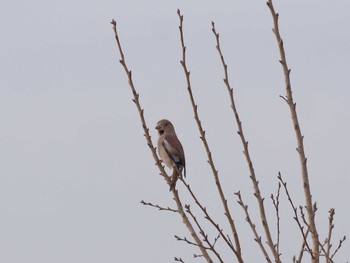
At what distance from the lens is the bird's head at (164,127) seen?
9.35 meters

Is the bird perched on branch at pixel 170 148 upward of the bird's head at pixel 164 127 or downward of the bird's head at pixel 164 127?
downward

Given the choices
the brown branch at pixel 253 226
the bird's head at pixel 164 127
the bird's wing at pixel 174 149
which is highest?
the bird's head at pixel 164 127

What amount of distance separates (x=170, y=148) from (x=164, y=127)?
0.56m

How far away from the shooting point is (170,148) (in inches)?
351

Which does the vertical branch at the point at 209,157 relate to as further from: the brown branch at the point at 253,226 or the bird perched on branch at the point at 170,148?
the bird perched on branch at the point at 170,148

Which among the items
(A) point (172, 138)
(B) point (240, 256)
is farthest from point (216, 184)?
(A) point (172, 138)

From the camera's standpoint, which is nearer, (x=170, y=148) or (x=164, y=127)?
(x=170, y=148)

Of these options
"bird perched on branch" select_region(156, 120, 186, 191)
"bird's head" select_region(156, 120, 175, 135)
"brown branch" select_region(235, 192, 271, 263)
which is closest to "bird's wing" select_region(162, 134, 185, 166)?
"bird perched on branch" select_region(156, 120, 186, 191)

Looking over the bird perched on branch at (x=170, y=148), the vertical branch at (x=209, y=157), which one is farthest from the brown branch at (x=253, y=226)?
the bird perched on branch at (x=170, y=148)

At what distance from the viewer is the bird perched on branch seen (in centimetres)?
880

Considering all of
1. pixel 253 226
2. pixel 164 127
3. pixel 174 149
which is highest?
pixel 164 127

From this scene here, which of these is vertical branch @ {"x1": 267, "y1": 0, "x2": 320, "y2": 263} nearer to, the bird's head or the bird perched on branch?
the bird perched on branch

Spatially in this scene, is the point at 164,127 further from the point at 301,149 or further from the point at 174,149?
the point at 301,149

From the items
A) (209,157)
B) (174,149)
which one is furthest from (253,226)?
(174,149)
